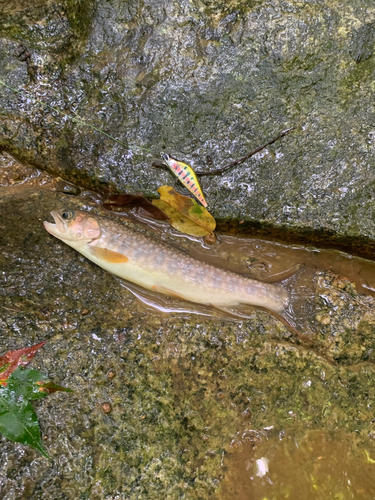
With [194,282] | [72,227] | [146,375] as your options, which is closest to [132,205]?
A: [72,227]

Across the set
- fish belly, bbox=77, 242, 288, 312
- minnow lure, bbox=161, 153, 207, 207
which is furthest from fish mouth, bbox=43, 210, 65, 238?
minnow lure, bbox=161, 153, 207, 207

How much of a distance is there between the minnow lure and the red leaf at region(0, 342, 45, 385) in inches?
77.3

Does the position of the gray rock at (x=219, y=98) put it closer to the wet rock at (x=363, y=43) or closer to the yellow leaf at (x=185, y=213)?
the wet rock at (x=363, y=43)

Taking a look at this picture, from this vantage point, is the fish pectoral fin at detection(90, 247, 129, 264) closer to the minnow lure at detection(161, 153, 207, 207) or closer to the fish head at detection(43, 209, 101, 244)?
the fish head at detection(43, 209, 101, 244)

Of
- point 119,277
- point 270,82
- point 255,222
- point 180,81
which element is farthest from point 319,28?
point 119,277

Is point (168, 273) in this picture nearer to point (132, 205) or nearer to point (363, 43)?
point (132, 205)

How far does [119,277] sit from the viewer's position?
11.7 feet

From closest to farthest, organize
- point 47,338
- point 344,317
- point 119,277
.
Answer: point 47,338, point 344,317, point 119,277

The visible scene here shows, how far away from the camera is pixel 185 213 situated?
3.61 m

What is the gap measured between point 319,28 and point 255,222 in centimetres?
206

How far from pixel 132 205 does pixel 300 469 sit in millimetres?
2931

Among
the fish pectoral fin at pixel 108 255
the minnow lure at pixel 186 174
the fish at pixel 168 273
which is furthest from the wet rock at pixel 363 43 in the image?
the fish pectoral fin at pixel 108 255

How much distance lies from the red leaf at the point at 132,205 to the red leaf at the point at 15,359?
1622 millimetres

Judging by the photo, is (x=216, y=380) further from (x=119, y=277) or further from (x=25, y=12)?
(x=25, y=12)
